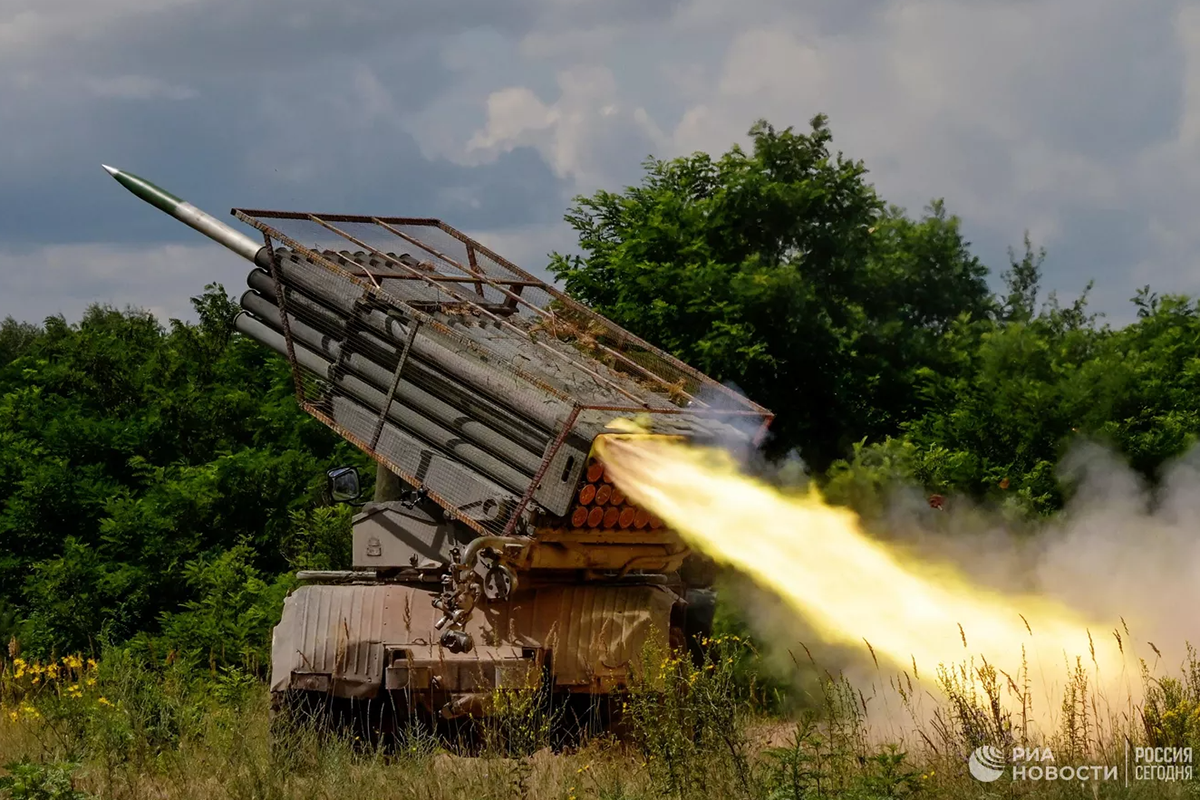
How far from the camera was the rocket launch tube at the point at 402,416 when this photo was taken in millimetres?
11914

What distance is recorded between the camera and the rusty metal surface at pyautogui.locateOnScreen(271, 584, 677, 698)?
12039 mm

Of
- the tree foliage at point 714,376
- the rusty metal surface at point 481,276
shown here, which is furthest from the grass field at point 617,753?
the tree foliage at point 714,376

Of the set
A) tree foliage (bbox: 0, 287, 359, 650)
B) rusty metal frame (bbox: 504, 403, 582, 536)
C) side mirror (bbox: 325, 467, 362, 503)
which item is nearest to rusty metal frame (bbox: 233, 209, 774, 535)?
rusty metal frame (bbox: 504, 403, 582, 536)

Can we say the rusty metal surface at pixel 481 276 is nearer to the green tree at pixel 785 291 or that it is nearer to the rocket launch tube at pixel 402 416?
the rocket launch tube at pixel 402 416

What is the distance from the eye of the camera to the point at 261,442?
23250 mm

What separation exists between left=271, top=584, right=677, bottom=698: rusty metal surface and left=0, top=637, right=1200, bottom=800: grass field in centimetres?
52

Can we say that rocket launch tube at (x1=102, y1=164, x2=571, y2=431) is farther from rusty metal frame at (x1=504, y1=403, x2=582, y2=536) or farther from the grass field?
the grass field

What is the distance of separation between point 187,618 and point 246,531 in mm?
2393

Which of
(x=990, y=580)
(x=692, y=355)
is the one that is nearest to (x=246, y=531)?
(x=692, y=355)

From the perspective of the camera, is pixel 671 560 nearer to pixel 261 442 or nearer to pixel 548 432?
pixel 548 432

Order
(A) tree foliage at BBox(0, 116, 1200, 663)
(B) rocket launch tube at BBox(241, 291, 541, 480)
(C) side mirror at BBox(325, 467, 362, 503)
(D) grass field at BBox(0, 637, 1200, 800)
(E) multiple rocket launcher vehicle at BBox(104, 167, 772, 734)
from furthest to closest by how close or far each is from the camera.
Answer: (A) tree foliage at BBox(0, 116, 1200, 663), (C) side mirror at BBox(325, 467, 362, 503), (B) rocket launch tube at BBox(241, 291, 541, 480), (E) multiple rocket launcher vehicle at BBox(104, 167, 772, 734), (D) grass field at BBox(0, 637, 1200, 800)

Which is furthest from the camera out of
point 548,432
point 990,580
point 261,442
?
point 261,442

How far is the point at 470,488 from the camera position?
12.2 metres

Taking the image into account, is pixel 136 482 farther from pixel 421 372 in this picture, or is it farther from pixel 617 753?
pixel 617 753
